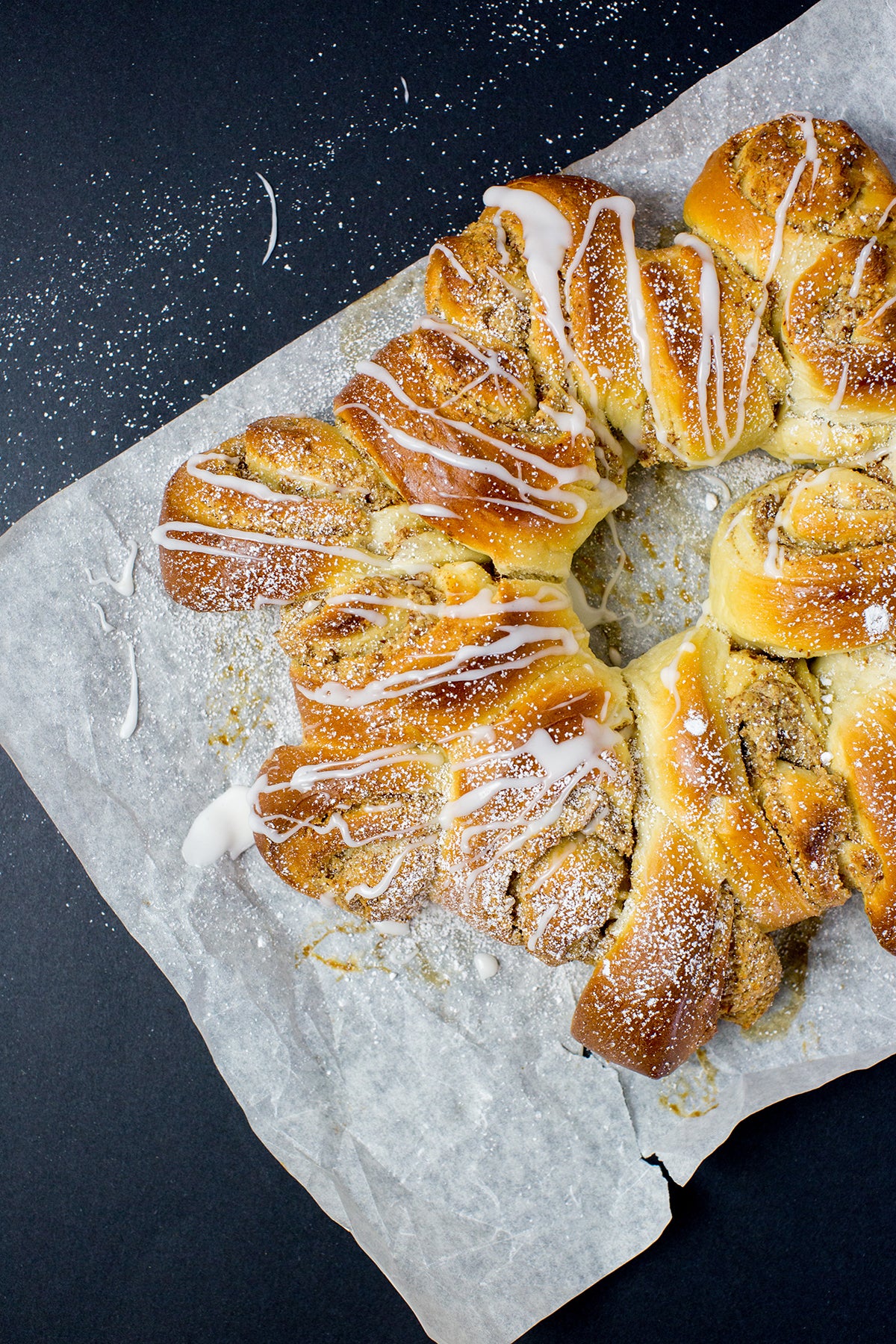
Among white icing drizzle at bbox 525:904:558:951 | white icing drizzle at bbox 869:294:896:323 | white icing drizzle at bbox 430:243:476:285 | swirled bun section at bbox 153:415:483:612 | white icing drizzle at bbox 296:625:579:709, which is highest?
white icing drizzle at bbox 430:243:476:285

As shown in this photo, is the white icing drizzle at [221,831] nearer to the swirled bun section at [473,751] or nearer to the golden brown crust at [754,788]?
the swirled bun section at [473,751]

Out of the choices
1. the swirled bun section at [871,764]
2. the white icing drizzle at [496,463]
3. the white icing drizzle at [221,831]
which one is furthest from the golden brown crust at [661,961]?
the white icing drizzle at [221,831]

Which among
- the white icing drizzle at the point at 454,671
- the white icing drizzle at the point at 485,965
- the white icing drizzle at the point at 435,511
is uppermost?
the white icing drizzle at the point at 435,511

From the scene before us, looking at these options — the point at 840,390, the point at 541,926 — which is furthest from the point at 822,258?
the point at 541,926

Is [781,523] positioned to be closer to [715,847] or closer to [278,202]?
[715,847]

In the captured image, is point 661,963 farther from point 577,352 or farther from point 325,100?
point 325,100

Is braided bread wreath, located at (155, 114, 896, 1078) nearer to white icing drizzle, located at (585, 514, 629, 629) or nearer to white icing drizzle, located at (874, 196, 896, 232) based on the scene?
white icing drizzle, located at (874, 196, 896, 232)

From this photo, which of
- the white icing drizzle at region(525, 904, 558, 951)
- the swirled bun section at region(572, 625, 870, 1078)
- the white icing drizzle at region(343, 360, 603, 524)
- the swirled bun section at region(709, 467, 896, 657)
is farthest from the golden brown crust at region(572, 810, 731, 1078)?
the white icing drizzle at region(343, 360, 603, 524)
